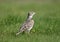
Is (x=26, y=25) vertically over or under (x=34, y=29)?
over

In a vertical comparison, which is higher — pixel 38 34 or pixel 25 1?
pixel 38 34

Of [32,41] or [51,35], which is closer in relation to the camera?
[32,41]

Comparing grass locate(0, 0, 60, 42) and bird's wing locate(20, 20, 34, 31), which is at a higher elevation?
bird's wing locate(20, 20, 34, 31)

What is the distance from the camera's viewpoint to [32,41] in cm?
1177

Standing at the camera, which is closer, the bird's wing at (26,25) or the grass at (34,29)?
the grass at (34,29)

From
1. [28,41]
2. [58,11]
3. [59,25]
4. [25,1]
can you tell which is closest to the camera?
[28,41]

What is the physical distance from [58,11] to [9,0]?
510cm

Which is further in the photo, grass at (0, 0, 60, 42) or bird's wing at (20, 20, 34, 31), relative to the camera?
bird's wing at (20, 20, 34, 31)

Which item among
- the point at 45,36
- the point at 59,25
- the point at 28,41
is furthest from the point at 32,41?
the point at 59,25

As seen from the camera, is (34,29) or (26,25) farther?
(34,29)

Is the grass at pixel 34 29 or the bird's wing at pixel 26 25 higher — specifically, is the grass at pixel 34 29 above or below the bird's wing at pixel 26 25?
below

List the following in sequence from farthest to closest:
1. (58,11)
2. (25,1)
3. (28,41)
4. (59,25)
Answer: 1. (25,1)
2. (58,11)
3. (59,25)
4. (28,41)

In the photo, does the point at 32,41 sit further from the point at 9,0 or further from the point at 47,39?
the point at 9,0

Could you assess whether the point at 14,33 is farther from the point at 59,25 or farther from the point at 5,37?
the point at 59,25
